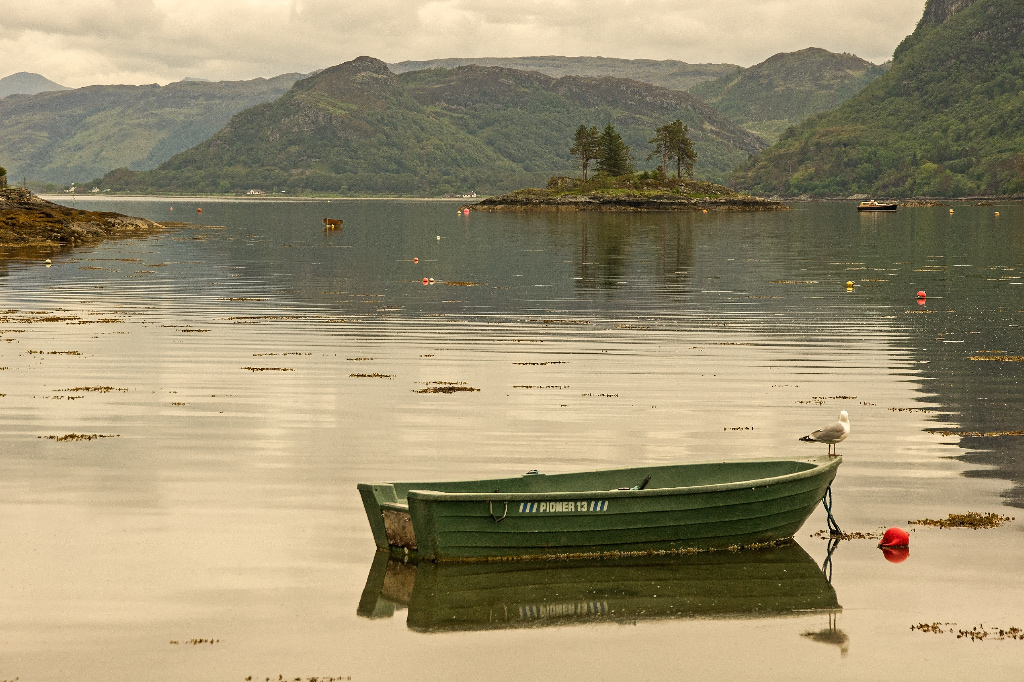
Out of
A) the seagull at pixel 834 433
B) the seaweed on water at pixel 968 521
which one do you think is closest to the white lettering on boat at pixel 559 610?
the seaweed on water at pixel 968 521

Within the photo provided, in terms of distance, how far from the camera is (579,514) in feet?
75.6

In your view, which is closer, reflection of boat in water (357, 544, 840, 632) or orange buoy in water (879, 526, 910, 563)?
reflection of boat in water (357, 544, 840, 632)

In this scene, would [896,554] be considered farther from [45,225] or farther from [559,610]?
[45,225]

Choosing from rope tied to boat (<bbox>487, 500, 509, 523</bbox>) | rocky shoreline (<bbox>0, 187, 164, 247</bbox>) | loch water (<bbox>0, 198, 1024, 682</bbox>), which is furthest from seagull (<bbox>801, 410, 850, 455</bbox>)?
rocky shoreline (<bbox>0, 187, 164, 247</bbox>)

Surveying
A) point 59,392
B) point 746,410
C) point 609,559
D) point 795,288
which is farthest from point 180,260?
point 609,559

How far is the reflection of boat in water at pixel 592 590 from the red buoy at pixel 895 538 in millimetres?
1849

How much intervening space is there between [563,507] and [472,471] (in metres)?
7.53

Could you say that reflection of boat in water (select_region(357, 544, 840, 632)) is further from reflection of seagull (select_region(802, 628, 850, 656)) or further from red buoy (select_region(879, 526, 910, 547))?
red buoy (select_region(879, 526, 910, 547))

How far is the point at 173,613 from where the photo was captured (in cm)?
2062

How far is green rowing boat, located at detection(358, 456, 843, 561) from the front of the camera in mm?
22828

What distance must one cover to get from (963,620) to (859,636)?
203 centimetres

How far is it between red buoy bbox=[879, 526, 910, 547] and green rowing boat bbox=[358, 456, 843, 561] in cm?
158

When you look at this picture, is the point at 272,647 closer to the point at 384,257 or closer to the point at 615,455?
the point at 615,455

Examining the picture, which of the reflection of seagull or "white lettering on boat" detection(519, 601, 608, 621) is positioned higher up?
"white lettering on boat" detection(519, 601, 608, 621)
